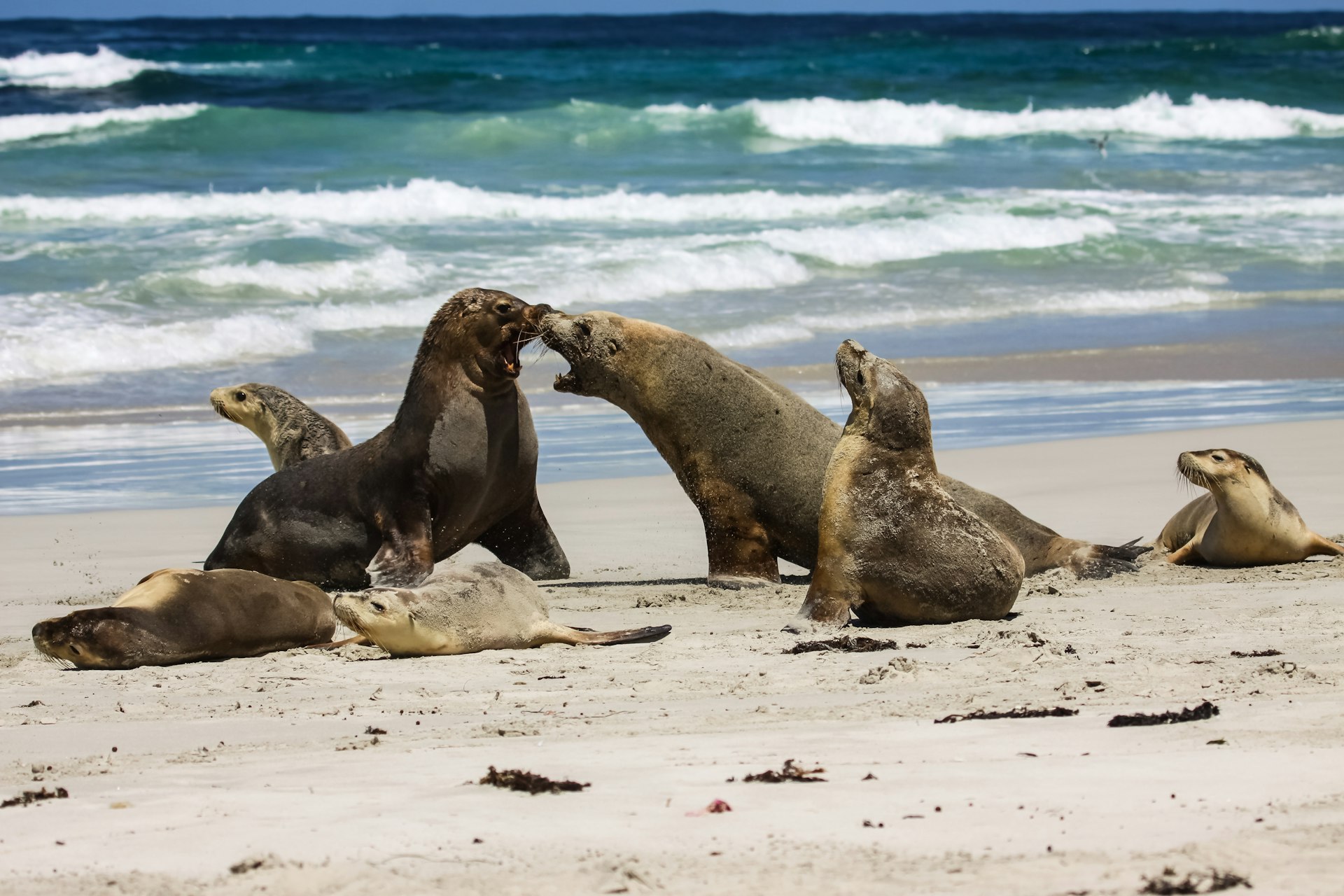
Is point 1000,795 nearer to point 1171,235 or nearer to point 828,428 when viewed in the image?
point 828,428

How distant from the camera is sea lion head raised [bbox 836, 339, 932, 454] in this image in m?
6.67

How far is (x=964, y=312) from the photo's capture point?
17.4 meters

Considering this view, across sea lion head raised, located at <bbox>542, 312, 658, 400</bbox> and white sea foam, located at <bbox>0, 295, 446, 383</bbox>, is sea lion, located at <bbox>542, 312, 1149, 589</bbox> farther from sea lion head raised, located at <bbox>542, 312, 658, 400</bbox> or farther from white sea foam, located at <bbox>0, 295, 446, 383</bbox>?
white sea foam, located at <bbox>0, 295, 446, 383</bbox>

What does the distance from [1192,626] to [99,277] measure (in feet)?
46.5

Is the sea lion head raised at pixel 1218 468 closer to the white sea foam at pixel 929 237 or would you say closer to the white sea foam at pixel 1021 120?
the white sea foam at pixel 929 237

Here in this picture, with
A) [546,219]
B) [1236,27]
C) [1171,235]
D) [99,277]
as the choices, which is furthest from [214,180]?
[1236,27]

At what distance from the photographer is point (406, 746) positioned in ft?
14.7

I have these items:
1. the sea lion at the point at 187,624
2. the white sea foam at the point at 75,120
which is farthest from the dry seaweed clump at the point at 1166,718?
the white sea foam at the point at 75,120

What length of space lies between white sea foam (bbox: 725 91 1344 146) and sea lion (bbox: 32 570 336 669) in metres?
30.1

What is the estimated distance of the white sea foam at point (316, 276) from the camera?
58.4ft

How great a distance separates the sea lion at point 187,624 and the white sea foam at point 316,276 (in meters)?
11.9

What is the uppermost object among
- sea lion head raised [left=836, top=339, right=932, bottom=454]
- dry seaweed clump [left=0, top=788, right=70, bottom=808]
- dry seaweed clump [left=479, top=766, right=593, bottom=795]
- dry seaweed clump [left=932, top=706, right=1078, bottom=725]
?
sea lion head raised [left=836, top=339, right=932, bottom=454]

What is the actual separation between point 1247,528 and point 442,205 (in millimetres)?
18318

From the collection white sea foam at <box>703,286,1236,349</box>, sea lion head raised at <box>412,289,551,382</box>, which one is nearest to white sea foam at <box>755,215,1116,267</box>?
white sea foam at <box>703,286,1236,349</box>
